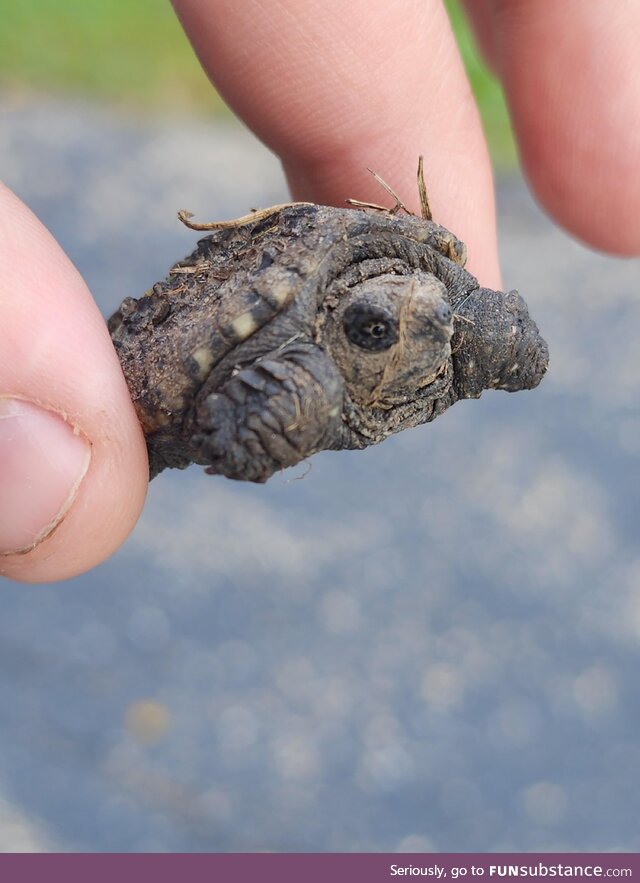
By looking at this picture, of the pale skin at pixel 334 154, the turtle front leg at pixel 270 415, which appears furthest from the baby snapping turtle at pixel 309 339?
the pale skin at pixel 334 154

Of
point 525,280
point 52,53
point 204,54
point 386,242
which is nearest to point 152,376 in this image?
point 386,242

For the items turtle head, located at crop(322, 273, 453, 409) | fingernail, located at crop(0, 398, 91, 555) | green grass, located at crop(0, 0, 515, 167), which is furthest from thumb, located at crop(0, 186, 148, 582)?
green grass, located at crop(0, 0, 515, 167)

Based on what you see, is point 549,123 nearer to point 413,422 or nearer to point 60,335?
point 413,422

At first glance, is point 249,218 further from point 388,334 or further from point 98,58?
point 98,58

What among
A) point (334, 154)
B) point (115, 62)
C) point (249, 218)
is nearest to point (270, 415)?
point (249, 218)

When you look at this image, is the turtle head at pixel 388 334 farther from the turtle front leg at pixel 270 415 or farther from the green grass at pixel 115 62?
the green grass at pixel 115 62

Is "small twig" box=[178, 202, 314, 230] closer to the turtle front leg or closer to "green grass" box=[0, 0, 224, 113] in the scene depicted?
the turtle front leg
